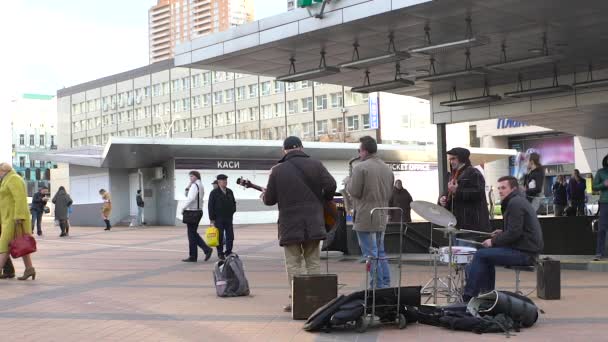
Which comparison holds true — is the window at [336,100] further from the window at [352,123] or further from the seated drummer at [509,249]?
the seated drummer at [509,249]

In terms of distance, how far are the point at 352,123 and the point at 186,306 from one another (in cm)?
7193

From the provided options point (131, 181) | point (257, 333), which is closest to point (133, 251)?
point (257, 333)

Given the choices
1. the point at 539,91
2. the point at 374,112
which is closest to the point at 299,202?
the point at 539,91

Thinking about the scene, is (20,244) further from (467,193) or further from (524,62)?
(524,62)

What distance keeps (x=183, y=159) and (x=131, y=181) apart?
489 cm

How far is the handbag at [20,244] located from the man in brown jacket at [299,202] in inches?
189

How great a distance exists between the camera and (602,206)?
12.3 metres

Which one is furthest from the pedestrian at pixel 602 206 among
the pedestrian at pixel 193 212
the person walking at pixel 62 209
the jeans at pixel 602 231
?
the person walking at pixel 62 209

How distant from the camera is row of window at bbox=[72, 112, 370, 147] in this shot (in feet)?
263

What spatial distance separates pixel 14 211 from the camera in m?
11.4

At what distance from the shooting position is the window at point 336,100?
3181 inches

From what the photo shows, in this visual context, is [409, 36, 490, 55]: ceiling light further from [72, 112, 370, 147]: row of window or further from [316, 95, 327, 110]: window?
[316, 95, 327, 110]: window

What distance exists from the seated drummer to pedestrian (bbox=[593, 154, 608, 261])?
471cm

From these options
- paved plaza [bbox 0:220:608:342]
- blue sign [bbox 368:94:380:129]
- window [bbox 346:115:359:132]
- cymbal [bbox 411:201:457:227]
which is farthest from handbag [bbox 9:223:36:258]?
window [bbox 346:115:359:132]
